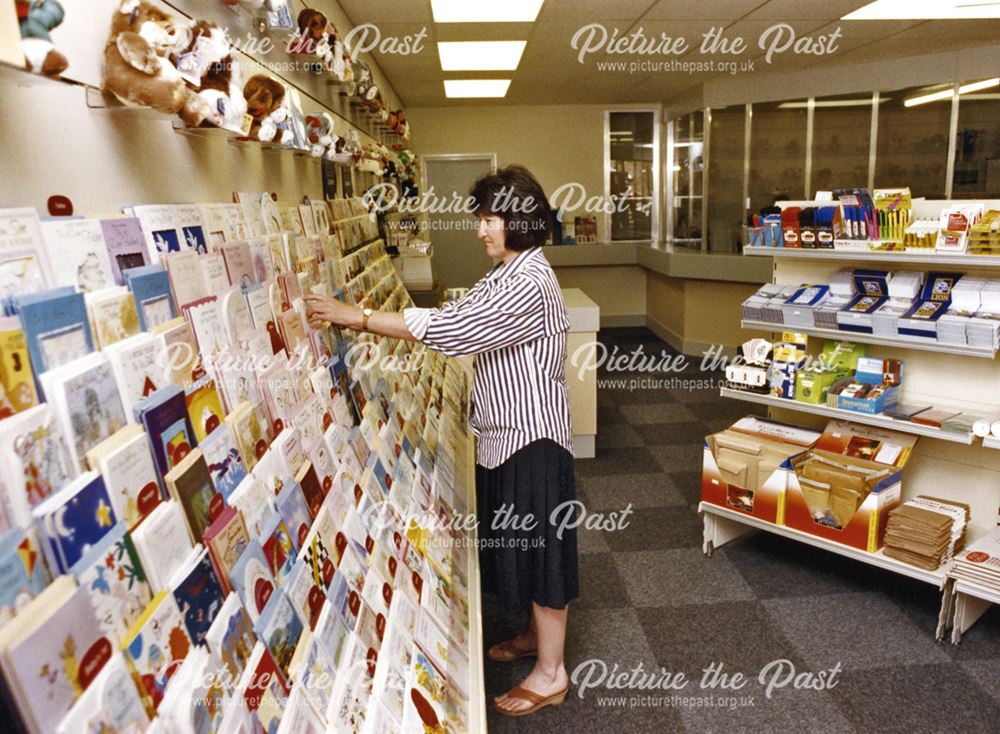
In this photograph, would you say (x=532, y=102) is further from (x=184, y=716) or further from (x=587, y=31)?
(x=184, y=716)

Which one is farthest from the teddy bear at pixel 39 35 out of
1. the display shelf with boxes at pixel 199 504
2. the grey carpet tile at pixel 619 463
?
the grey carpet tile at pixel 619 463

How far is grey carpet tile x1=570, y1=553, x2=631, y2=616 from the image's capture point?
9.52ft

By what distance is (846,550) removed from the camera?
283 cm

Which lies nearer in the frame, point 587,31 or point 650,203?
point 587,31

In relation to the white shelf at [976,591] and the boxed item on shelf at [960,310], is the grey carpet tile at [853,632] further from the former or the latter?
the boxed item on shelf at [960,310]

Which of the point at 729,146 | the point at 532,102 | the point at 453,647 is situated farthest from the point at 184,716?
the point at 532,102

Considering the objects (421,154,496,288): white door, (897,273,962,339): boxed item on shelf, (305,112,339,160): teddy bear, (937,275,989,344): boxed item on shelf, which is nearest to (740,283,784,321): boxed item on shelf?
(897,273,962,339): boxed item on shelf

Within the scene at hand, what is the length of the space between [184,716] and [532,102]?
809cm

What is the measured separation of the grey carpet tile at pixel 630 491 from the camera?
12.6ft

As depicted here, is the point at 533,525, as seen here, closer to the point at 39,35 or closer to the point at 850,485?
the point at 850,485

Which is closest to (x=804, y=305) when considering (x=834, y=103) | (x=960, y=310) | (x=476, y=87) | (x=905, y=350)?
(x=905, y=350)

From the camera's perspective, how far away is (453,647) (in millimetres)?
1925

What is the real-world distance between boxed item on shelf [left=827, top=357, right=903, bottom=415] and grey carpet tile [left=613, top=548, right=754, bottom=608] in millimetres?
872

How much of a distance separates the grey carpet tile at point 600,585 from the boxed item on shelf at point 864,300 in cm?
144
